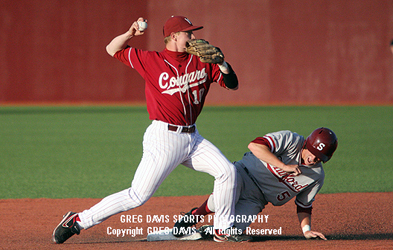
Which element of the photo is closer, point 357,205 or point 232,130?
point 357,205

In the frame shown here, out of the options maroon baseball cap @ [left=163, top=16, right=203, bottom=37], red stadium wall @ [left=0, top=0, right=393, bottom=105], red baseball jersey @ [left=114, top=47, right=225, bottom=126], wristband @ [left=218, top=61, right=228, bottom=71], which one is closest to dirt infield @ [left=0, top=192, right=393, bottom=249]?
red baseball jersey @ [left=114, top=47, right=225, bottom=126]

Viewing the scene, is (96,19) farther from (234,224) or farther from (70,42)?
(234,224)

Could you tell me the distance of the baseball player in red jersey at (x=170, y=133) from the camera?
11.0ft

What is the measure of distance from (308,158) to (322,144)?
19cm

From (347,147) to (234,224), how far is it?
6.28m

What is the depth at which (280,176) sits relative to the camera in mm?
3816

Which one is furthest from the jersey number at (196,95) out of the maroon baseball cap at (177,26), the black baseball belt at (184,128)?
the maroon baseball cap at (177,26)

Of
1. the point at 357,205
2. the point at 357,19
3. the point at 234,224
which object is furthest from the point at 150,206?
the point at 357,19

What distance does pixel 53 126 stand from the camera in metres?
13.4

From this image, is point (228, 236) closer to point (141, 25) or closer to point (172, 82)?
point (172, 82)

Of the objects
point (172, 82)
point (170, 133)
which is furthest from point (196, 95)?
point (170, 133)

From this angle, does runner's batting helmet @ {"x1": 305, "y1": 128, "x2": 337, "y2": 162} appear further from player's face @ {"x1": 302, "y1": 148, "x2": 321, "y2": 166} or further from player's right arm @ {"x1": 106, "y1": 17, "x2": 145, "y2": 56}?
player's right arm @ {"x1": 106, "y1": 17, "x2": 145, "y2": 56}

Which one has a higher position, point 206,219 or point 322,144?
point 322,144

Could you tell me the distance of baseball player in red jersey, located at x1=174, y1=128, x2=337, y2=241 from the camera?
3.55 m
